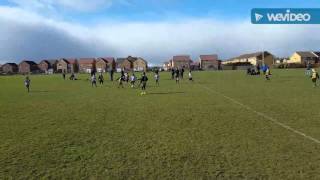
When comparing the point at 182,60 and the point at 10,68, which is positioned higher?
the point at 182,60

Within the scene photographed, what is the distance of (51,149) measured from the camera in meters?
11.0

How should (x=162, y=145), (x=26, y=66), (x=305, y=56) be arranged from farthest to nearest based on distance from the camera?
(x=26, y=66), (x=305, y=56), (x=162, y=145)

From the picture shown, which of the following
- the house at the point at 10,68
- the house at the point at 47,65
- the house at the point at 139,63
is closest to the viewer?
the house at the point at 139,63

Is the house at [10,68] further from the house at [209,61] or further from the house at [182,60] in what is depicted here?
the house at [209,61]

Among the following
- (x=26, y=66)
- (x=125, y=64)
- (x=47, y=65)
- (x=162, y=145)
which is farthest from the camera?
(x=47, y=65)

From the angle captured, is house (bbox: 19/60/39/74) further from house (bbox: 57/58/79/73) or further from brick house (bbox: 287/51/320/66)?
brick house (bbox: 287/51/320/66)

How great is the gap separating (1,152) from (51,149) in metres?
1.28

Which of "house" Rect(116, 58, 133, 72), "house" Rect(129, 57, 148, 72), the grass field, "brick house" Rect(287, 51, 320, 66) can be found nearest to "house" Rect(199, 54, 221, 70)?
"house" Rect(129, 57, 148, 72)

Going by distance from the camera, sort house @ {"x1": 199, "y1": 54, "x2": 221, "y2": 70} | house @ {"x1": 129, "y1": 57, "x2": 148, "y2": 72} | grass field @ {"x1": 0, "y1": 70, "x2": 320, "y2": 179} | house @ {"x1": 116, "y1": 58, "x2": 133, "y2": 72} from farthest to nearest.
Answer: house @ {"x1": 129, "y1": 57, "x2": 148, "y2": 72} → house @ {"x1": 116, "y1": 58, "x2": 133, "y2": 72} → house @ {"x1": 199, "y1": 54, "x2": 221, "y2": 70} → grass field @ {"x1": 0, "y1": 70, "x2": 320, "y2": 179}

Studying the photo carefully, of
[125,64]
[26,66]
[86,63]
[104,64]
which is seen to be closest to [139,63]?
[125,64]

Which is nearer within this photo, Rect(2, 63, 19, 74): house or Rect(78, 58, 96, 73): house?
Rect(78, 58, 96, 73): house

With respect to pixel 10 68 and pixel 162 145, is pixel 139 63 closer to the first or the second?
pixel 10 68

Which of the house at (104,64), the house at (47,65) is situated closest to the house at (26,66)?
the house at (47,65)

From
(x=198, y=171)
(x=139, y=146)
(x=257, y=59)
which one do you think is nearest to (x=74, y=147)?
(x=139, y=146)
